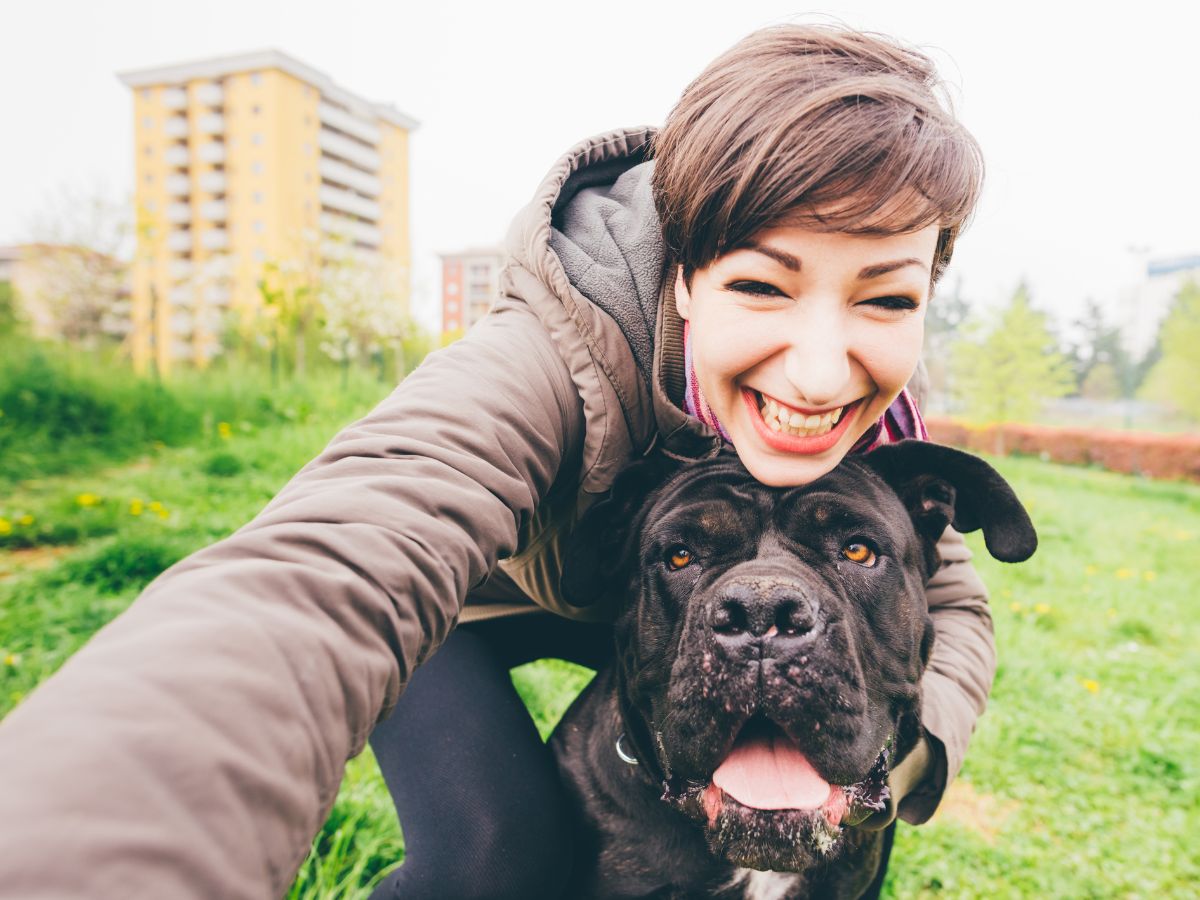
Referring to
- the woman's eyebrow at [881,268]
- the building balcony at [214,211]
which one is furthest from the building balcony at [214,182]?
the woman's eyebrow at [881,268]

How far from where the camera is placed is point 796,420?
5.31ft

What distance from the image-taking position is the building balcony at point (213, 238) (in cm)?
5728

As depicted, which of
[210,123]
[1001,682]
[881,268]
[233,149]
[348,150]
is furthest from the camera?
[348,150]

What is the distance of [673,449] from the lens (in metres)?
1.96

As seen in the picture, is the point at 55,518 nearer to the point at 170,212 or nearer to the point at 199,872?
the point at 199,872

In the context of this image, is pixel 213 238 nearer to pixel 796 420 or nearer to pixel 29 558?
pixel 29 558

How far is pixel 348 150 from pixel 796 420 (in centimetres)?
6988

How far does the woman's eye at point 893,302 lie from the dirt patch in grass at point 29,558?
14.7ft

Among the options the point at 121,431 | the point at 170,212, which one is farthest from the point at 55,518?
the point at 170,212

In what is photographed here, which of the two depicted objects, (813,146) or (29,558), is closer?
(813,146)

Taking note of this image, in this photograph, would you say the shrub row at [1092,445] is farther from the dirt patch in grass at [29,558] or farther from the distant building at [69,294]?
the distant building at [69,294]

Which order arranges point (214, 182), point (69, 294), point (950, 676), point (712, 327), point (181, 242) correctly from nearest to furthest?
point (712, 327)
point (950, 676)
point (69, 294)
point (214, 182)
point (181, 242)

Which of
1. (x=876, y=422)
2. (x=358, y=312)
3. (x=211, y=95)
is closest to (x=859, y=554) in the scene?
(x=876, y=422)

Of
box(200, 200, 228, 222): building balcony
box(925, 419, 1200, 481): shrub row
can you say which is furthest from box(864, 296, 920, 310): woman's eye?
box(200, 200, 228, 222): building balcony
